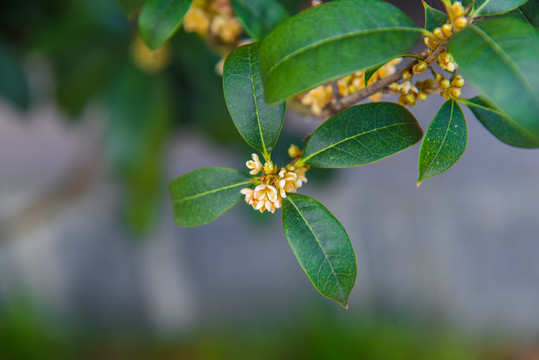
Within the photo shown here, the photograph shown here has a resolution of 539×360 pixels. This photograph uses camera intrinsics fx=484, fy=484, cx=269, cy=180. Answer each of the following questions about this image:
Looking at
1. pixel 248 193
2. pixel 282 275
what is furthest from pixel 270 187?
pixel 282 275

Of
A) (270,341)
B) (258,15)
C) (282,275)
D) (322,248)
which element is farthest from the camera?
(282,275)

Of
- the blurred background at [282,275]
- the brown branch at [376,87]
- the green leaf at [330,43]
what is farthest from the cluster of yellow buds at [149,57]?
the green leaf at [330,43]

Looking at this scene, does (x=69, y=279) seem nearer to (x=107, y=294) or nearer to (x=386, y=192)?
(x=107, y=294)

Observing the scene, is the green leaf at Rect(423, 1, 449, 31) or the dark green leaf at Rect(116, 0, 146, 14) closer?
the green leaf at Rect(423, 1, 449, 31)

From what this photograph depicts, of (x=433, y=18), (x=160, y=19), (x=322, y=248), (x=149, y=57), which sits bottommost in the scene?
(x=322, y=248)

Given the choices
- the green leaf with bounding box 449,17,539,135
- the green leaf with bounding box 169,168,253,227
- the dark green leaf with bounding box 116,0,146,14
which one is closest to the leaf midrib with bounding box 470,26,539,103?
the green leaf with bounding box 449,17,539,135

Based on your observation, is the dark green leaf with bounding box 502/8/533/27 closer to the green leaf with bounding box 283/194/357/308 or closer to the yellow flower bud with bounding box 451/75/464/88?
the yellow flower bud with bounding box 451/75/464/88

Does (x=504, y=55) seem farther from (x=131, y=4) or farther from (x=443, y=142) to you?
(x=131, y=4)
